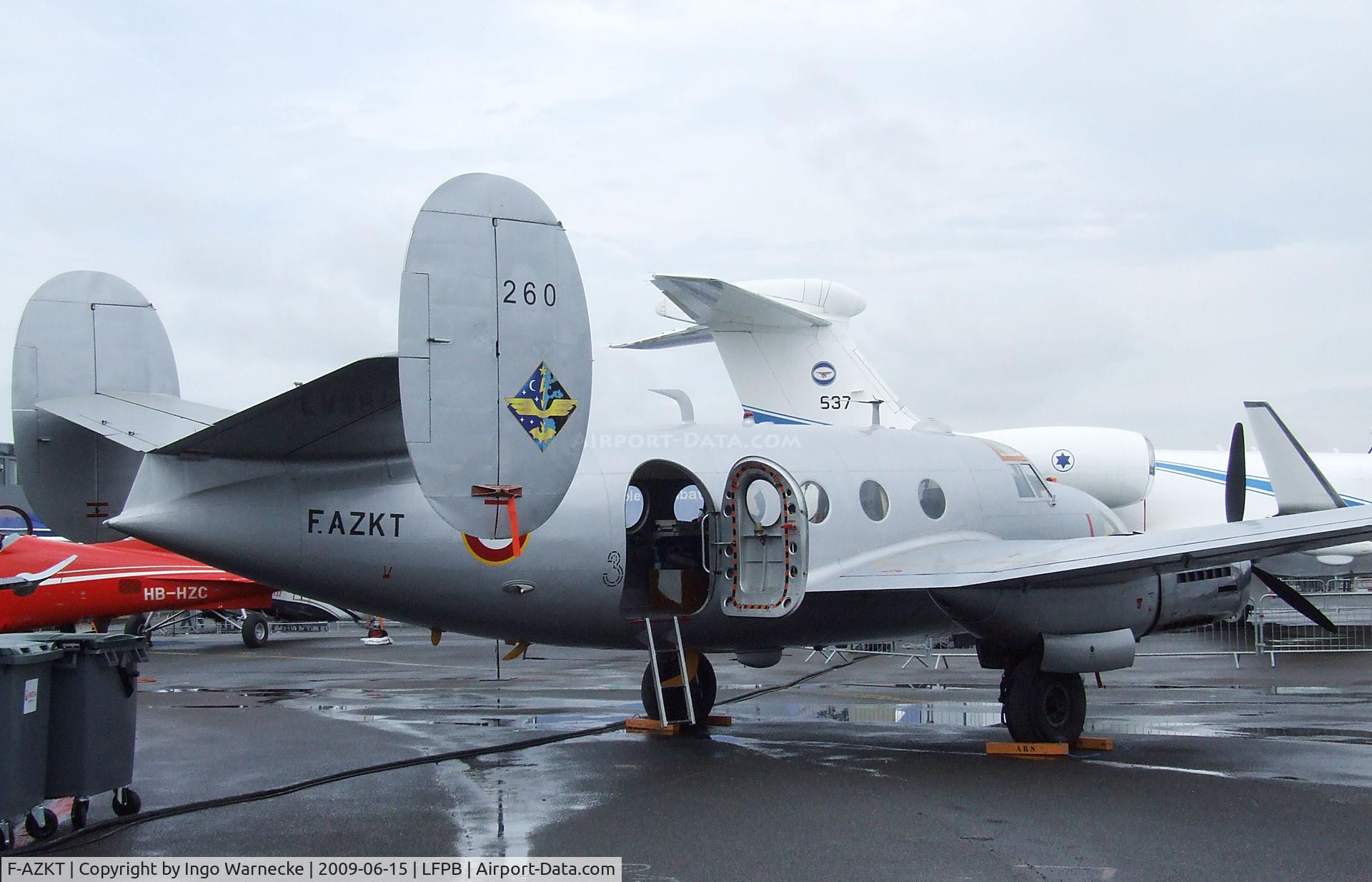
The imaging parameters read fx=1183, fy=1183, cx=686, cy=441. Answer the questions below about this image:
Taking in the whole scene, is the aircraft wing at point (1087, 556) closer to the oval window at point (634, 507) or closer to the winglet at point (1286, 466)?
Answer: the oval window at point (634, 507)

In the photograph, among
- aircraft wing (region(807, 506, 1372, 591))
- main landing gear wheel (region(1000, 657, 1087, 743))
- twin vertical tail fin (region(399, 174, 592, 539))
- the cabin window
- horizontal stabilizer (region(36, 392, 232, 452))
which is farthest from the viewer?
the cabin window

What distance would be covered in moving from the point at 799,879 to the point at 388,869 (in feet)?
7.92

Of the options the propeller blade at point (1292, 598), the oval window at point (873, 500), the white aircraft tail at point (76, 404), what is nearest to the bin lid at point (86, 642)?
the white aircraft tail at point (76, 404)

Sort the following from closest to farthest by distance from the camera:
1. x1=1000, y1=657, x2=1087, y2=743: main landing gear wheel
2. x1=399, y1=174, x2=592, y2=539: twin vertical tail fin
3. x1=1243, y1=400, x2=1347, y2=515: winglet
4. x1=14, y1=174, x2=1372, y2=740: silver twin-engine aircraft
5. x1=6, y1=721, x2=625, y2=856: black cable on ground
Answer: x1=399, y1=174, x2=592, y2=539: twin vertical tail fin < x1=6, y1=721, x2=625, y2=856: black cable on ground < x1=14, y1=174, x2=1372, y2=740: silver twin-engine aircraft < x1=1000, y1=657, x2=1087, y2=743: main landing gear wheel < x1=1243, y1=400, x2=1347, y2=515: winglet

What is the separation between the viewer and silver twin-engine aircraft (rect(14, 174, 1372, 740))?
26.3 ft

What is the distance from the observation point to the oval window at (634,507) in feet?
37.6

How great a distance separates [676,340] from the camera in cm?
2731

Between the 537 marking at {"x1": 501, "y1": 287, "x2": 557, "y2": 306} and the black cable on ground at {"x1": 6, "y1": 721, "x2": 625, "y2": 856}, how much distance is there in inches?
176

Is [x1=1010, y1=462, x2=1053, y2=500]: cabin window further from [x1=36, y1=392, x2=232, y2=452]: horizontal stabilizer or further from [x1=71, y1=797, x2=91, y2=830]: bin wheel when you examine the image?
[x1=71, y1=797, x2=91, y2=830]: bin wheel

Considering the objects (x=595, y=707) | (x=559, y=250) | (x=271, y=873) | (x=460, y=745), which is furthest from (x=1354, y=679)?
(x=271, y=873)

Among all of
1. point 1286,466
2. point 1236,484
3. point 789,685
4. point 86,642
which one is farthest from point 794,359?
point 86,642

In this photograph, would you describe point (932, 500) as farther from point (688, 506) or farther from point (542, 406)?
point (542, 406)

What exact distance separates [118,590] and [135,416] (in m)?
16.1

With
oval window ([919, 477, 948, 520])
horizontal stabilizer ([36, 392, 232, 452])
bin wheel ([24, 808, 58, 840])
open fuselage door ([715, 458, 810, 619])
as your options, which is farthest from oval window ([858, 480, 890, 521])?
bin wheel ([24, 808, 58, 840])
